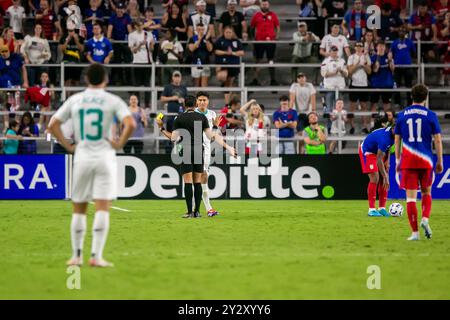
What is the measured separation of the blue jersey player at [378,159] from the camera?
17500 millimetres

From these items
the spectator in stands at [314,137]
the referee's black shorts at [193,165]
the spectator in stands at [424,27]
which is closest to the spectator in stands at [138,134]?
the spectator in stands at [314,137]

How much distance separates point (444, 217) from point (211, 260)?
844 centimetres

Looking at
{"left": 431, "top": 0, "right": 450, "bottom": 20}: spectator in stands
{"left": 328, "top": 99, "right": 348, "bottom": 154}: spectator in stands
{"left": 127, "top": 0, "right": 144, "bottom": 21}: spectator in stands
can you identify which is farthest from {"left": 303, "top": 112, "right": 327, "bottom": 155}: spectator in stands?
{"left": 127, "top": 0, "right": 144, "bottom": 21}: spectator in stands

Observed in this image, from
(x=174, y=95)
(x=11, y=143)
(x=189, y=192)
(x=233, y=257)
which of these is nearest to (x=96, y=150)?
(x=233, y=257)

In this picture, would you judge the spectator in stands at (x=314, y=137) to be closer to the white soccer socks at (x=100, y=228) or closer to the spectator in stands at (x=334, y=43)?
the spectator in stands at (x=334, y=43)

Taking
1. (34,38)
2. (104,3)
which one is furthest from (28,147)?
(104,3)

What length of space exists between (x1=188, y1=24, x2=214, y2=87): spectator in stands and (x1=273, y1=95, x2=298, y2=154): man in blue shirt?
10.2 feet

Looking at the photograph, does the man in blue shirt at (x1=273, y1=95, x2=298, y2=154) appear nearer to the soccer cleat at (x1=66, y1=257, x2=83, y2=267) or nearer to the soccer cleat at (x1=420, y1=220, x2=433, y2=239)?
the soccer cleat at (x1=420, y1=220, x2=433, y2=239)

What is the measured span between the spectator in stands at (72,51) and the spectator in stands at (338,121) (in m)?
7.74

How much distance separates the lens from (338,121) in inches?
993

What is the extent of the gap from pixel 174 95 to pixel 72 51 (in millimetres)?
3970

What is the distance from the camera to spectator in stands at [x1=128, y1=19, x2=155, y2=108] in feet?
87.1

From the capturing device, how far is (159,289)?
8578 millimetres

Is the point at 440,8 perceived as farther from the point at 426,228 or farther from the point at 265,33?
the point at 426,228
